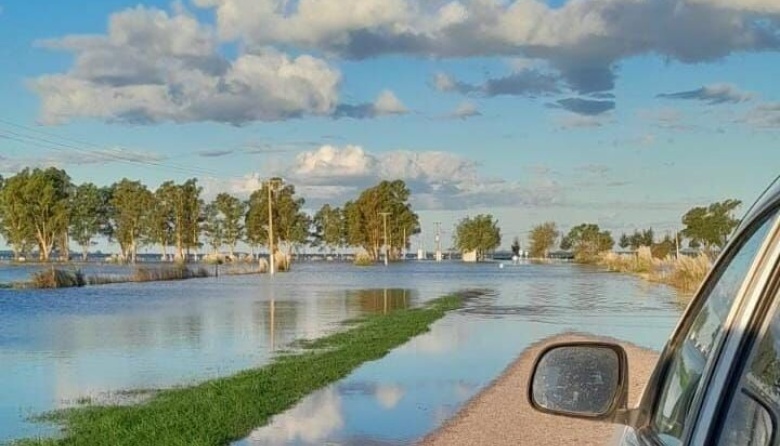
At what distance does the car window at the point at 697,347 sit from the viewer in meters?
2.21

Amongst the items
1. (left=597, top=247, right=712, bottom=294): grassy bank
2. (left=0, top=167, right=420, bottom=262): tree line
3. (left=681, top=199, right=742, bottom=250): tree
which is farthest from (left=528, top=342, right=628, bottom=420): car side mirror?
(left=0, top=167, right=420, bottom=262): tree line

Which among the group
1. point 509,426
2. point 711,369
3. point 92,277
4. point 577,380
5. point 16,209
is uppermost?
point 16,209

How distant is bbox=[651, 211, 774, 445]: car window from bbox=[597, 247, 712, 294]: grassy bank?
16.7 meters

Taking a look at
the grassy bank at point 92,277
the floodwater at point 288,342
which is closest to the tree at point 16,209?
the grassy bank at point 92,277

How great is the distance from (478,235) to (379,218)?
28.2 meters

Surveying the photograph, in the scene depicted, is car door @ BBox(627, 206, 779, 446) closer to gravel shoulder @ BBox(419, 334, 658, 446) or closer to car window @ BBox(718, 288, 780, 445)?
car window @ BBox(718, 288, 780, 445)

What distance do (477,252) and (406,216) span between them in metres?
24.9

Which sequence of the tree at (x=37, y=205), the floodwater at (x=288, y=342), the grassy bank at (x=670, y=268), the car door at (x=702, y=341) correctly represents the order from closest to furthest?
1. the car door at (x=702, y=341)
2. the floodwater at (x=288, y=342)
3. the grassy bank at (x=670, y=268)
4. the tree at (x=37, y=205)

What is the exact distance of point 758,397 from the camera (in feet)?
6.06

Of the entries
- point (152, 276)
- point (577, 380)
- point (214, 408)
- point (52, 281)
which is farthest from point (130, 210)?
point (577, 380)

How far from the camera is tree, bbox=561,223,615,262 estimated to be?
501 ft

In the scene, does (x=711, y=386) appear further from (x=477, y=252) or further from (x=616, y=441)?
(x=477, y=252)

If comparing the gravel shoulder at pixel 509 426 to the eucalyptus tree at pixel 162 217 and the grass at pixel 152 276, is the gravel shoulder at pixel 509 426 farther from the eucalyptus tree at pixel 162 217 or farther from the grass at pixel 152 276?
the eucalyptus tree at pixel 162 217

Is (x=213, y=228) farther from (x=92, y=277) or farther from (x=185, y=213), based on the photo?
(x=92, y=277)
